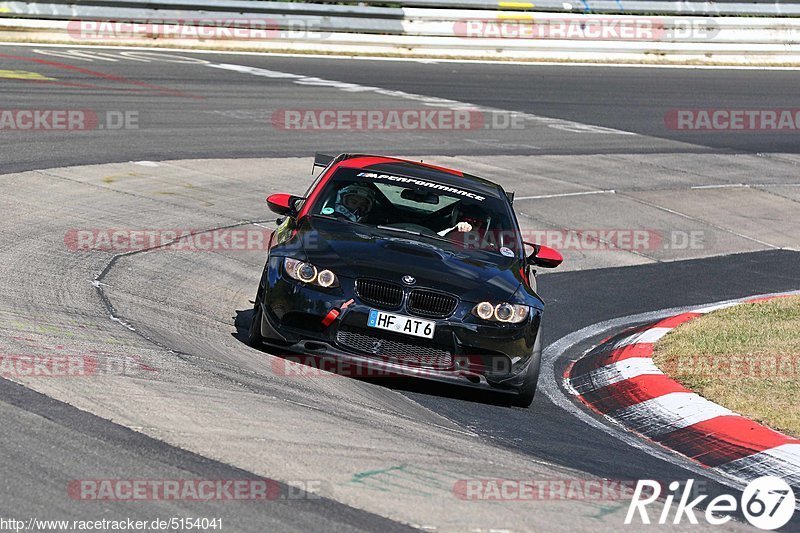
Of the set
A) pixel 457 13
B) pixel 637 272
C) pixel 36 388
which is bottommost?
pixel 637 272

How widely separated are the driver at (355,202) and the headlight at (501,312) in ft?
4.77

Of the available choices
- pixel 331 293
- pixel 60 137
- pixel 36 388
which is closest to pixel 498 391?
pixel 331 293

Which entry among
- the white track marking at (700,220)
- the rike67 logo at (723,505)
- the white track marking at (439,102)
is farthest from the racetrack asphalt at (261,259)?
the white track marking at (439,102)

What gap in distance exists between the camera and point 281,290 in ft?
24.9

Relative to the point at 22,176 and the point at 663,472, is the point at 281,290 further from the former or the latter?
the point at 22,176

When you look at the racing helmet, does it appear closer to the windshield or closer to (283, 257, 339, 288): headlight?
the windshield

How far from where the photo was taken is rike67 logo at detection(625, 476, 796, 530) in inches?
215

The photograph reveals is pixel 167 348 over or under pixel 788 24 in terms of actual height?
under

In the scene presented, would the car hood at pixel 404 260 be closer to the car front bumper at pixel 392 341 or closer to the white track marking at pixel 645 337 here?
the car front bumper at pixel 392 341

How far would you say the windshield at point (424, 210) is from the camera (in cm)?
863

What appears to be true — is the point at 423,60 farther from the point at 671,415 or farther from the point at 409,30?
the point at 671,415

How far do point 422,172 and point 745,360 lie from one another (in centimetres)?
280

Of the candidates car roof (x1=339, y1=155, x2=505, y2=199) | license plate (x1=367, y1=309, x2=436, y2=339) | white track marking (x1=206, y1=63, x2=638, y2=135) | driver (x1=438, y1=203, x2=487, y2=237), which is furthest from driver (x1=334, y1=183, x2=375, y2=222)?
white track marking (x1=206, y1=63, x2=638, y2=135)

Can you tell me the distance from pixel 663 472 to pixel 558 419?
1.24 metres
